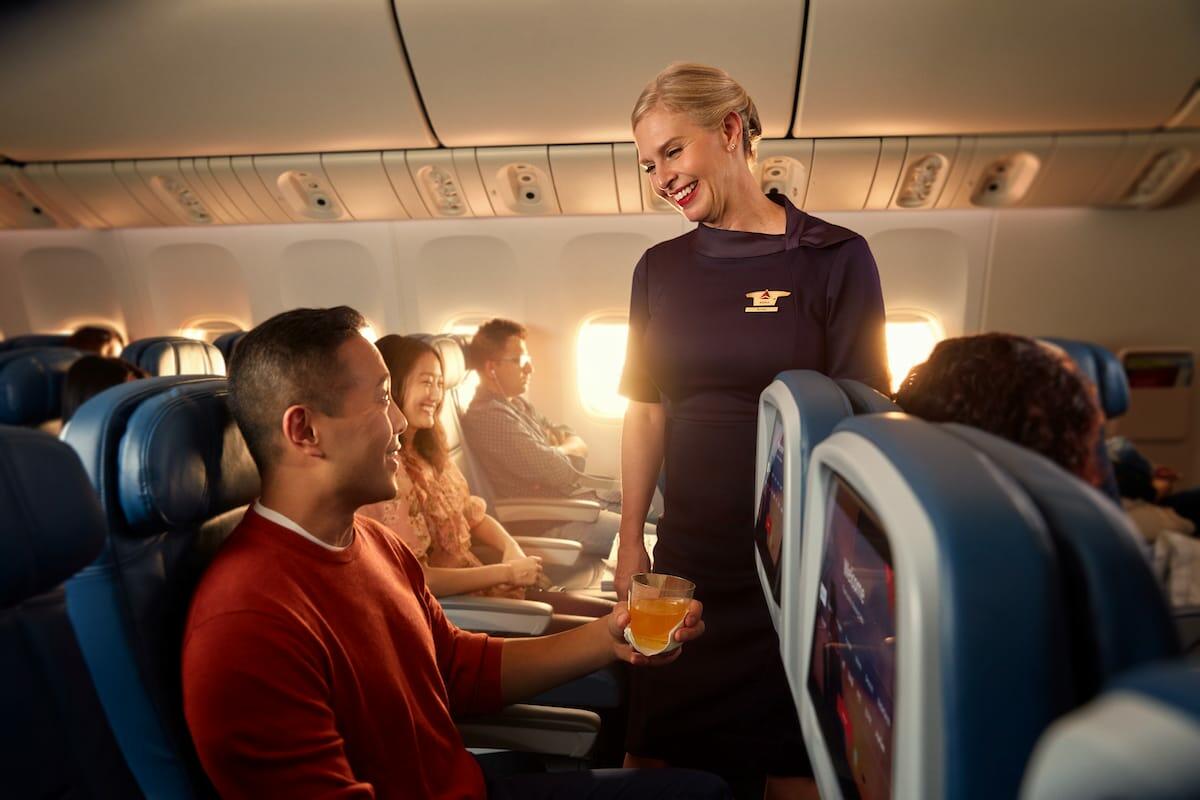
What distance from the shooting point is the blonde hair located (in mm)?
1428

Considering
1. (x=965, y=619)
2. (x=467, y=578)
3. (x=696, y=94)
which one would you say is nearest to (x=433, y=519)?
(x=467, y=578)

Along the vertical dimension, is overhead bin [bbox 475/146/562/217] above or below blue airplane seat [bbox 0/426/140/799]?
above

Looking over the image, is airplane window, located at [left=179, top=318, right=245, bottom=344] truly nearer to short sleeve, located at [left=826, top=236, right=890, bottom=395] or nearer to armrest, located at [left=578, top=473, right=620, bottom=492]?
armrest, located at [left=578, top=473, right=620, bottom=492]

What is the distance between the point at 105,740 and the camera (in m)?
0.96

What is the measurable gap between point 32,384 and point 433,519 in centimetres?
297

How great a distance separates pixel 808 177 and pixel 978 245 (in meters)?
1.38

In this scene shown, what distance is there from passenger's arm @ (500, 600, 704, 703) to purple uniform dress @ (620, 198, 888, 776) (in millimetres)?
208

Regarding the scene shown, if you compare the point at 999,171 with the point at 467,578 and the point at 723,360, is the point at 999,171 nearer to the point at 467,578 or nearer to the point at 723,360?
the point at 723,360

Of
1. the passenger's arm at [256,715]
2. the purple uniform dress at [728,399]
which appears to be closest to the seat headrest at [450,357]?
the purple uniform dress at [728,399]

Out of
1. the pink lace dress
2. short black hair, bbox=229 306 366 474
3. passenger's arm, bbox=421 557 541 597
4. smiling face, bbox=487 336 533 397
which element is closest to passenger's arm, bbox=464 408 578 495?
smiling face, bbox=487 336 533 397

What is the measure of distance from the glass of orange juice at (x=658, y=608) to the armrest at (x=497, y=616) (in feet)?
2.70

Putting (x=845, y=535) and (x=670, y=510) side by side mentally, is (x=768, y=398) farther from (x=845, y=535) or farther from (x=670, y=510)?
(x=670, y=510)

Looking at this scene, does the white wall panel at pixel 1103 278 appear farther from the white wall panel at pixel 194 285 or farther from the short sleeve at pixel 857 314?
the white wall panel at pixel 194 285

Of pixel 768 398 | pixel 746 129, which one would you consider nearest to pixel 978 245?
pixel 746 129
